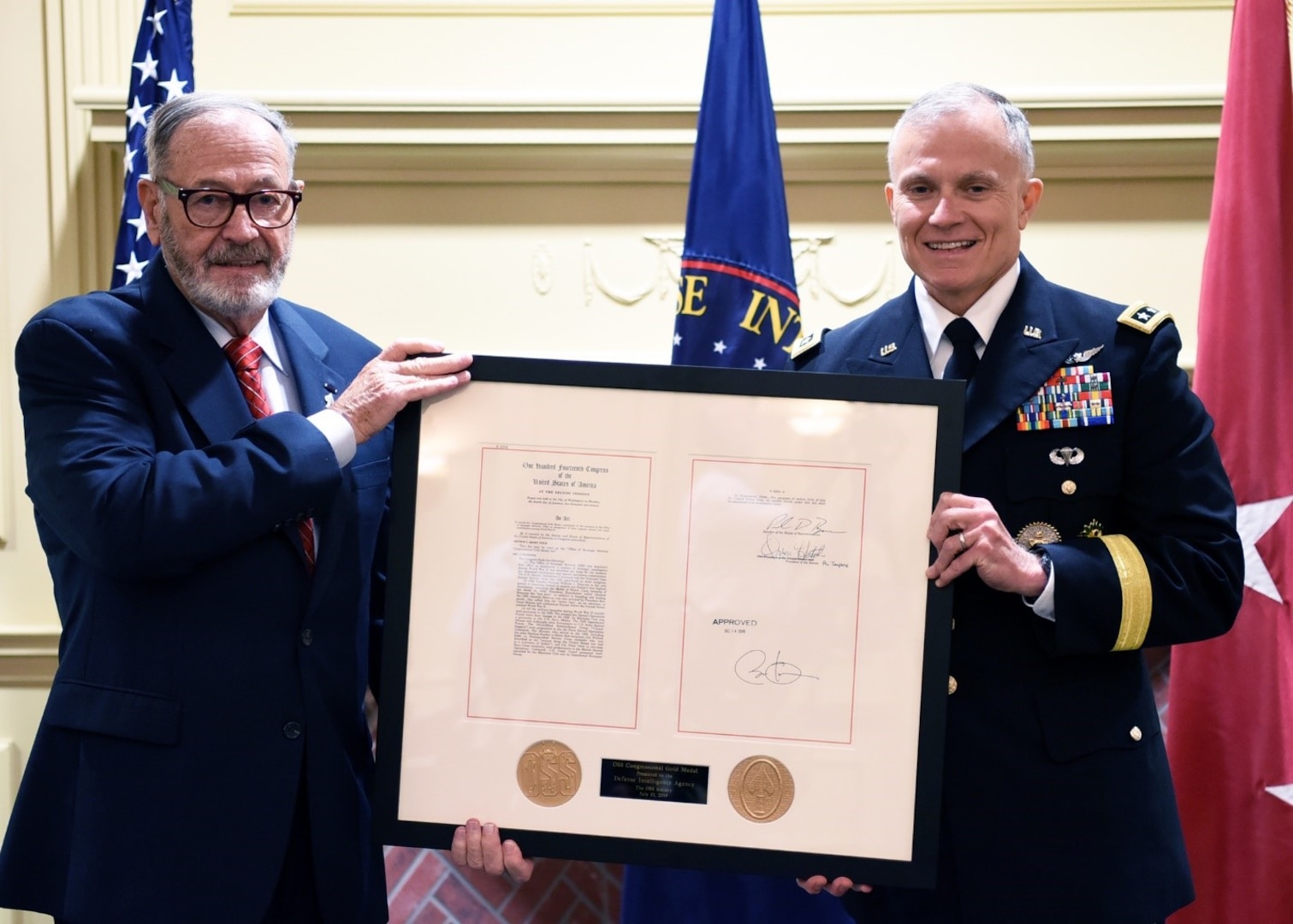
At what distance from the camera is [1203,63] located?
11.1 ft

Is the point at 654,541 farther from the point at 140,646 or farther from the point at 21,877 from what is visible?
the point at 21,877

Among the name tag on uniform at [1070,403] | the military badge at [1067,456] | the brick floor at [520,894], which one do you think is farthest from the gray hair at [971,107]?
the brick floor at [520,894]

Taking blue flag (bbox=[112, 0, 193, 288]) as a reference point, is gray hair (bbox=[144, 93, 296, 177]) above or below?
below

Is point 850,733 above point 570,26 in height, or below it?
below

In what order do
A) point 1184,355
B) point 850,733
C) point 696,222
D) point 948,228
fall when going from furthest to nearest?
point 1184,355
point 696,222
point 948,228
point 850,733

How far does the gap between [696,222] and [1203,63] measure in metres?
1.67

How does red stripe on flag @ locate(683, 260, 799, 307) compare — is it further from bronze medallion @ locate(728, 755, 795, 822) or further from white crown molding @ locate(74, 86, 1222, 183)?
bronze medallion @ locate(728, 755, 795, 822)

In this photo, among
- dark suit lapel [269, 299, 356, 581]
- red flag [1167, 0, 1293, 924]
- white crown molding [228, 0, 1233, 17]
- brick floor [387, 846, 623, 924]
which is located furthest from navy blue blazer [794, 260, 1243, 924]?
white crown molding [228, 0, 1233, 17]

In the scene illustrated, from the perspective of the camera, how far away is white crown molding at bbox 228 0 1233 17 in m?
3.38

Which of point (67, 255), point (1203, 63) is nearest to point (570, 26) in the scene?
point (67, 255)

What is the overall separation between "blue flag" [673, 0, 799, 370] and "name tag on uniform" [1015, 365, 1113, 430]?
91cm
